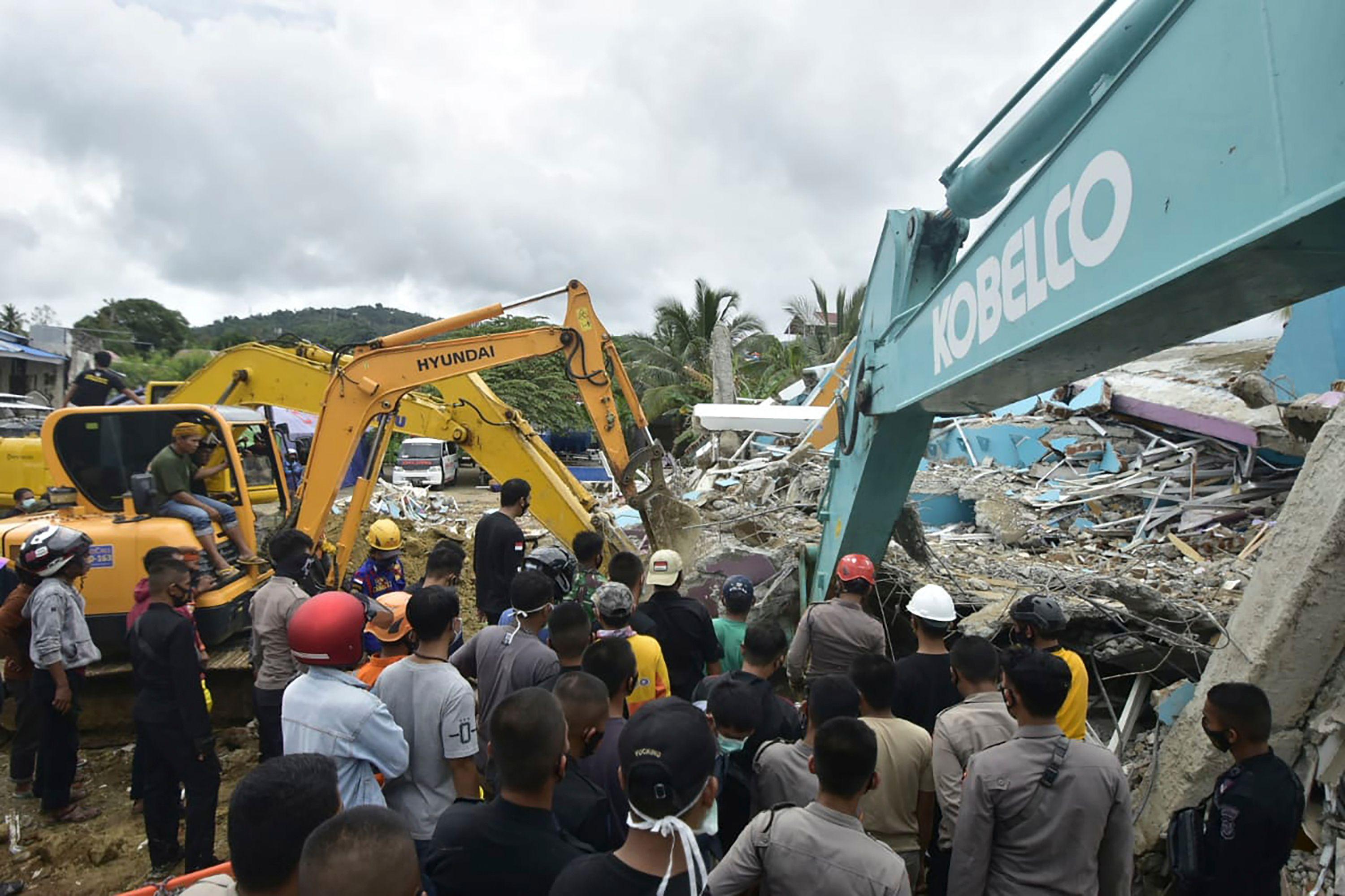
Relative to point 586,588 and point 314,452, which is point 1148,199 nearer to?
point 586,588

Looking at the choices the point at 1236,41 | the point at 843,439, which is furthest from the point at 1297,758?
the point at 1236,41

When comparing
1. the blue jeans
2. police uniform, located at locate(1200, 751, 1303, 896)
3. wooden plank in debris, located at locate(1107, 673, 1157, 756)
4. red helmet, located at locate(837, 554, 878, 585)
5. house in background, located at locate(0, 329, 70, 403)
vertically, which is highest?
house in background, located at locate(0, 329, 70, 403)

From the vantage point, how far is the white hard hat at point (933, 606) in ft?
11.8

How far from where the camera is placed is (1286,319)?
27.0 feet

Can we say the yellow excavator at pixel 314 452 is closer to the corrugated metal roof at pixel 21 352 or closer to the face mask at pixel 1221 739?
the face mask at pixel 1221 739

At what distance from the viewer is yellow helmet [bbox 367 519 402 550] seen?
541cm

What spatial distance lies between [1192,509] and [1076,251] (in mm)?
6955

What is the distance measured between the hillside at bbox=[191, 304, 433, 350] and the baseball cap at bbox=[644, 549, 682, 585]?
39165 mm

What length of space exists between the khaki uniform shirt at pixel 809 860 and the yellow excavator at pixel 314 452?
5.35 meters

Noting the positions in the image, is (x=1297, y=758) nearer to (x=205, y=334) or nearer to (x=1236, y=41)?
(x=1236, y=41)

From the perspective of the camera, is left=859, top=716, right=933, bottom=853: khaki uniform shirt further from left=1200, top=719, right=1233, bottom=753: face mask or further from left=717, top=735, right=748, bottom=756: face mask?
left=1200, top=719, right=1233, bottom=753: face mask

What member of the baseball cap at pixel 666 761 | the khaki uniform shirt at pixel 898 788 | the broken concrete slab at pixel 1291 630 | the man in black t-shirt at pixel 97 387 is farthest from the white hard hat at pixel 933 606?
the man in black t-shirt at pixel 97 387

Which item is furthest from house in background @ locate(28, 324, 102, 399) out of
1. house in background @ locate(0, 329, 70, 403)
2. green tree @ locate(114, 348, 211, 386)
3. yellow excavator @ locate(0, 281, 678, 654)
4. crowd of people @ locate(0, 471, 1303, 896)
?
crowd of people @ locate(0, 471, 1303, 896)

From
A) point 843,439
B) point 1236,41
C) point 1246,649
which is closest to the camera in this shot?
point 1236,41
